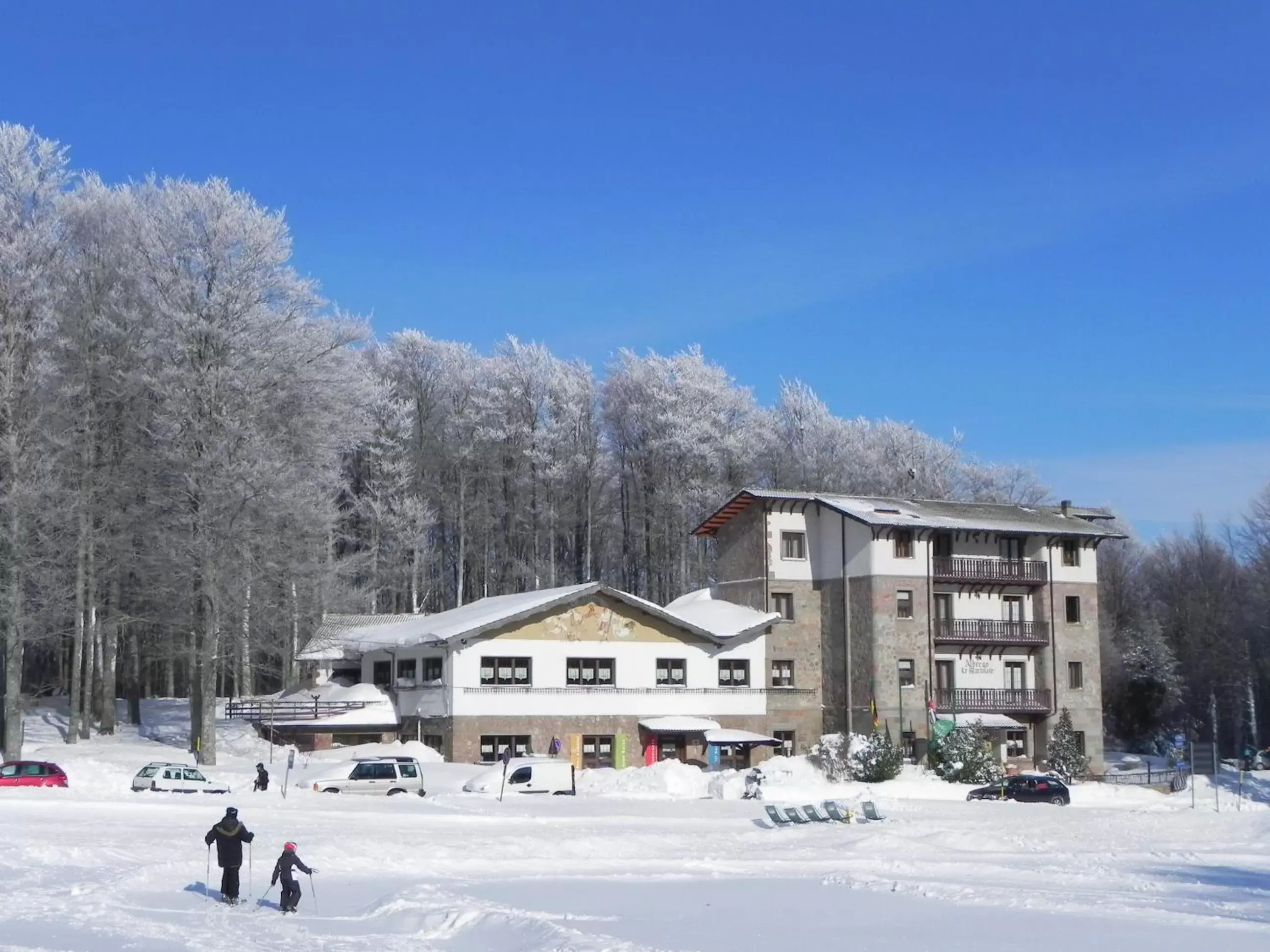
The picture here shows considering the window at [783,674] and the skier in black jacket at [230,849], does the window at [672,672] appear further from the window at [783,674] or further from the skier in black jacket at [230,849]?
the skier in black jacket at [230,849]

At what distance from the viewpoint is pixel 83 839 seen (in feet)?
95.0

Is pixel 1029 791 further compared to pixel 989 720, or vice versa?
pixel 989 720

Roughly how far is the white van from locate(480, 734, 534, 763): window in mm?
9853

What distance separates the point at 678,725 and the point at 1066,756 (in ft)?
54.2

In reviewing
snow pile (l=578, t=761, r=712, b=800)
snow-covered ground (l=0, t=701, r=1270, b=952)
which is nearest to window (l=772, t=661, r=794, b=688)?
snow pile (l=578, t=761, r=712, b=800)

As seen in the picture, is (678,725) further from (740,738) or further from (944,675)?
(944,675)

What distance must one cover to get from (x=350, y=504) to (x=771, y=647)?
2749 cm

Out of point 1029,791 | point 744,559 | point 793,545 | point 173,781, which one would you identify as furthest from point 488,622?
point 1029,791

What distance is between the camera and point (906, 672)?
6278 cm

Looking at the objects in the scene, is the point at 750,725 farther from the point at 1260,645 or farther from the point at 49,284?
the point at 1260,645

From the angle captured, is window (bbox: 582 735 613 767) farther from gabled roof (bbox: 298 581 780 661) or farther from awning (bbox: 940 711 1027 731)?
awning (bbox: 940 711 1027 731)

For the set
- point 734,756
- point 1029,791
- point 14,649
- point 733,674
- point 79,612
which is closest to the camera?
point 14,649

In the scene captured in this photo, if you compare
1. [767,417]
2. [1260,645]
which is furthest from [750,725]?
[1260,645]

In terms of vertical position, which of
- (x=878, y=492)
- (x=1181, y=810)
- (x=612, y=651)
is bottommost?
(x=1181, y=810)
